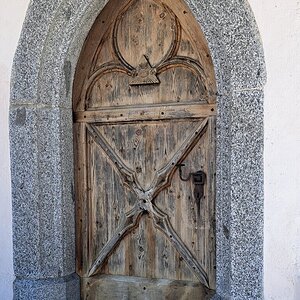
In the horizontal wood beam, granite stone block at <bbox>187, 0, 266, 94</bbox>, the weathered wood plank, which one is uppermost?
granite stone block at <bbox>187, 0, 266, 94</bbox>

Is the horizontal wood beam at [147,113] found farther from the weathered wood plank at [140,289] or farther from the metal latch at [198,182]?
the weathered wood plank at [140,289]

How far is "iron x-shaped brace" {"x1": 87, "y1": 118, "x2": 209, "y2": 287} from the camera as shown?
11.0 feet

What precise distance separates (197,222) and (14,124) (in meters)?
1.63

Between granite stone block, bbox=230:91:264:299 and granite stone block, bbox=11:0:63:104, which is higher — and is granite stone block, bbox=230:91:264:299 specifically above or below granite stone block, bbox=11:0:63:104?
below

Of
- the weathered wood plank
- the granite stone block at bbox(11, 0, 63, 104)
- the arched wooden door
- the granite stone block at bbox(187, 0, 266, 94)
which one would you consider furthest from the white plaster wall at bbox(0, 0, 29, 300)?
the granite stone block at bbox(187, 0, 266, 94)

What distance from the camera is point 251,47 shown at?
282 centimetres

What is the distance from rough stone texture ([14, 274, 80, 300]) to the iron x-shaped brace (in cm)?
25

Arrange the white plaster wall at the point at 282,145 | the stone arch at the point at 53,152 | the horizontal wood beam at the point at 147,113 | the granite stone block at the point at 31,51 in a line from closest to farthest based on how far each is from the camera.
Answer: the white plaster wall at the point at 282,145 → the stone arch at the point at 53,152 → the horizontal wood beam at the point at 147,113 → the granite stone block at the point at 31,51

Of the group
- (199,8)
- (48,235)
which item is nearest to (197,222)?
(48,235)

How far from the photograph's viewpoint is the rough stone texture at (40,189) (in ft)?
A: 11.5

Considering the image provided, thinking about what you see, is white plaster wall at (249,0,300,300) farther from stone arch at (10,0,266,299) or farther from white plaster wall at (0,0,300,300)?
stone arch at (10,0,266,299)

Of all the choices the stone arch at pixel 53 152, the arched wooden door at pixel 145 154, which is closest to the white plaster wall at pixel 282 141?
the stone arch at pixel 53 152

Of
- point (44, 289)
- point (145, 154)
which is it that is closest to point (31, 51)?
point (145, 154)

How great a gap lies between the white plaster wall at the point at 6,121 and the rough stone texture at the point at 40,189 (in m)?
0.09
